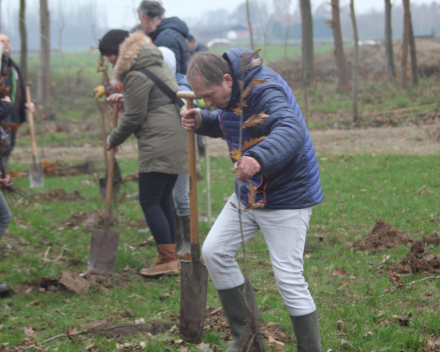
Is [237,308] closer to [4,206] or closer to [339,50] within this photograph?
[4,206]

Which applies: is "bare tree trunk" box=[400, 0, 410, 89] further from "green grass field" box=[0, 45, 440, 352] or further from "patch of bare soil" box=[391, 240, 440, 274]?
"patch of bare soil" box=[391, 240, 440, 274]

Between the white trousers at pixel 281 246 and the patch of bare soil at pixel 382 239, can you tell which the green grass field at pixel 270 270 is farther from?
the white trousers at pixel 281 246

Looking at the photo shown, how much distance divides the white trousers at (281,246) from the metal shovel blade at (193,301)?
0.57 m

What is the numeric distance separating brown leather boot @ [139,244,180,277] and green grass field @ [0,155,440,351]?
0.09 metres

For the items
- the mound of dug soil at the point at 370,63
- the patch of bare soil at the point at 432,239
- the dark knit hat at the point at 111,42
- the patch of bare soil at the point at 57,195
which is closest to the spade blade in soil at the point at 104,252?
the dark knit hat at the point at 111,42

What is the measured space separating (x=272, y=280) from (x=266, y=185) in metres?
2.25

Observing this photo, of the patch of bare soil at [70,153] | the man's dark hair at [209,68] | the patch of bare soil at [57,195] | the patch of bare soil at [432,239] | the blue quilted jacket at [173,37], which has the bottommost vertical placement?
the patch of bare soil at [432,239]

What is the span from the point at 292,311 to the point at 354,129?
1220cm

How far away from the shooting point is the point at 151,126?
529cm

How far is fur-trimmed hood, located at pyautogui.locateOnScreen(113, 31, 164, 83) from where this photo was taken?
200 inches

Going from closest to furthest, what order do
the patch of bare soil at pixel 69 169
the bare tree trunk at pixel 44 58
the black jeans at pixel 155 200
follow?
the black jeans at pixel 155 200 → the patch of bare soil at pixel 69 169 → the bare tree trunk at pixel 44 58

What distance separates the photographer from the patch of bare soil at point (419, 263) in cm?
480

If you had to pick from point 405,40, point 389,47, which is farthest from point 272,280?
point 389,47

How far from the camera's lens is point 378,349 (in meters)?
3.61
